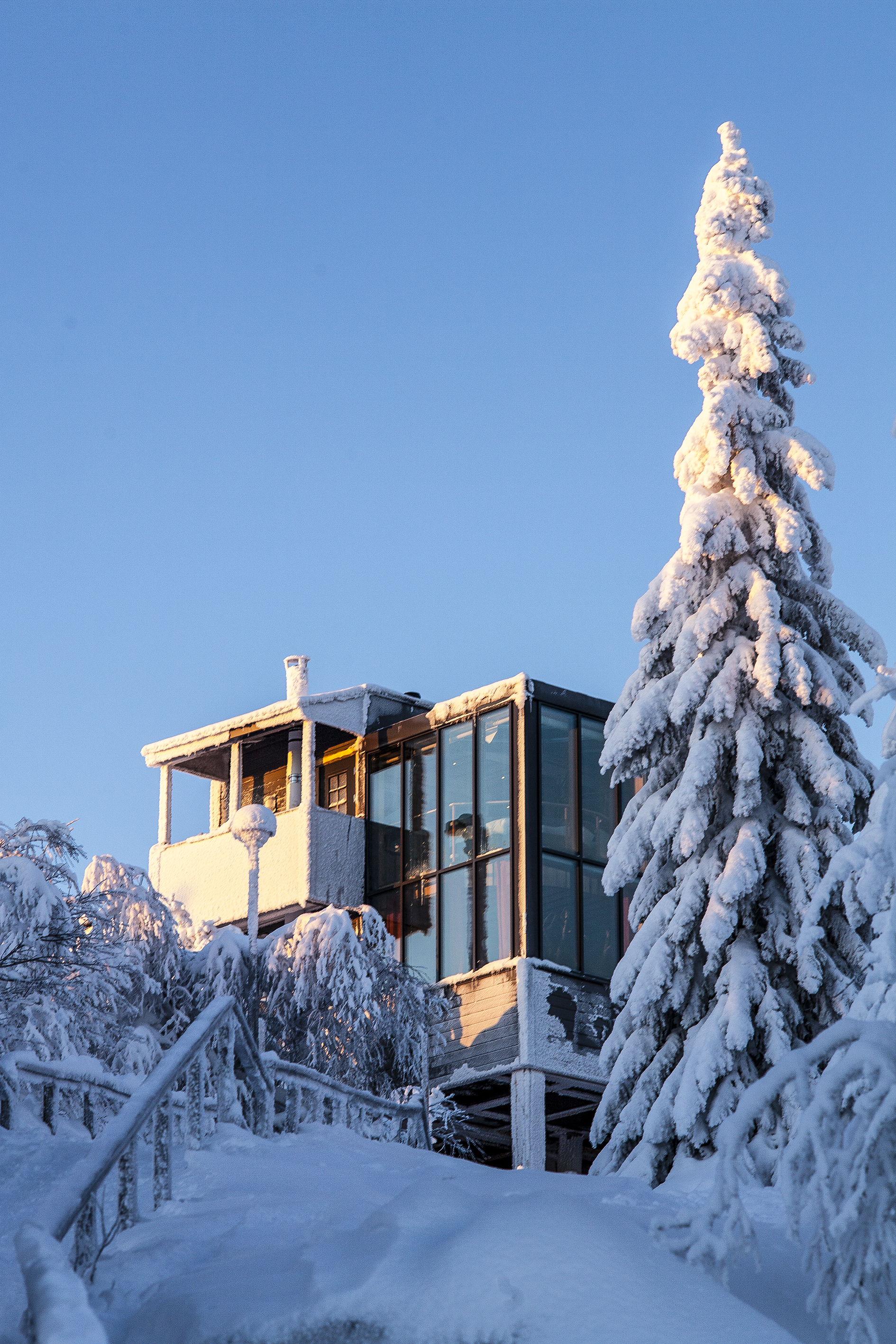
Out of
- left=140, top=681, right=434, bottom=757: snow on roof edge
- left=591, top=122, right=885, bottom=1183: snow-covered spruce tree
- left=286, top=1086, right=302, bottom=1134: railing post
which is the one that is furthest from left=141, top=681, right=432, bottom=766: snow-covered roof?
left=286, top=1086, right=302, bottom=1134: railing post

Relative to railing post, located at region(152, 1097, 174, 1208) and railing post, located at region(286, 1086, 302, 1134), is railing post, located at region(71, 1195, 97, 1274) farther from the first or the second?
railing post, located at region(286, 1086, 302, 1134)

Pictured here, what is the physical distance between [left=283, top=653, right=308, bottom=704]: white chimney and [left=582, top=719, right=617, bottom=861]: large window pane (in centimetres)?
637

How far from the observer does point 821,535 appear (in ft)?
56.0

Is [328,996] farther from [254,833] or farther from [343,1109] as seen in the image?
[343,1109]

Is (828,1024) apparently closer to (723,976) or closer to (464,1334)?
(723,976)

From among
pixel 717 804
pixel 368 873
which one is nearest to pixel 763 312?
pixel 717 804

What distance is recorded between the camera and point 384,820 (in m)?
29.0

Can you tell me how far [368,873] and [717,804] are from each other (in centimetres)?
1394

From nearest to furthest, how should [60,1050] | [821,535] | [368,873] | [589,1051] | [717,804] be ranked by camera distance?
[717,804] < [821,535] < [60,1050] < [589,1051] < [368,873]

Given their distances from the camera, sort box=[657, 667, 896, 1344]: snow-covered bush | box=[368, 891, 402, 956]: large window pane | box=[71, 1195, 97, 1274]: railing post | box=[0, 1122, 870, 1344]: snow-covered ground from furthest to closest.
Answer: box=[368, 891, 402, 956]: large window pane, box=[71, 1195, 97, 1274]: railing post, box=[657, 667, 896, 1344]: snow-covered bush, box=[0, 1122, 870, 1344]: snow-covered ground

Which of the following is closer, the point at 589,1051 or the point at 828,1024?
the point at 828,1024

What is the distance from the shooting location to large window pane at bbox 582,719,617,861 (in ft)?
89.9

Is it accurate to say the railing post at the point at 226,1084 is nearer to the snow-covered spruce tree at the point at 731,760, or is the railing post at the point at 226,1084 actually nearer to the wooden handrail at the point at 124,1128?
the wooden handrail at the point at 124,1128

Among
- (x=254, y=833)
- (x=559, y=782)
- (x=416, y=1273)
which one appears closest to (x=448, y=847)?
(x=559, y=782)
